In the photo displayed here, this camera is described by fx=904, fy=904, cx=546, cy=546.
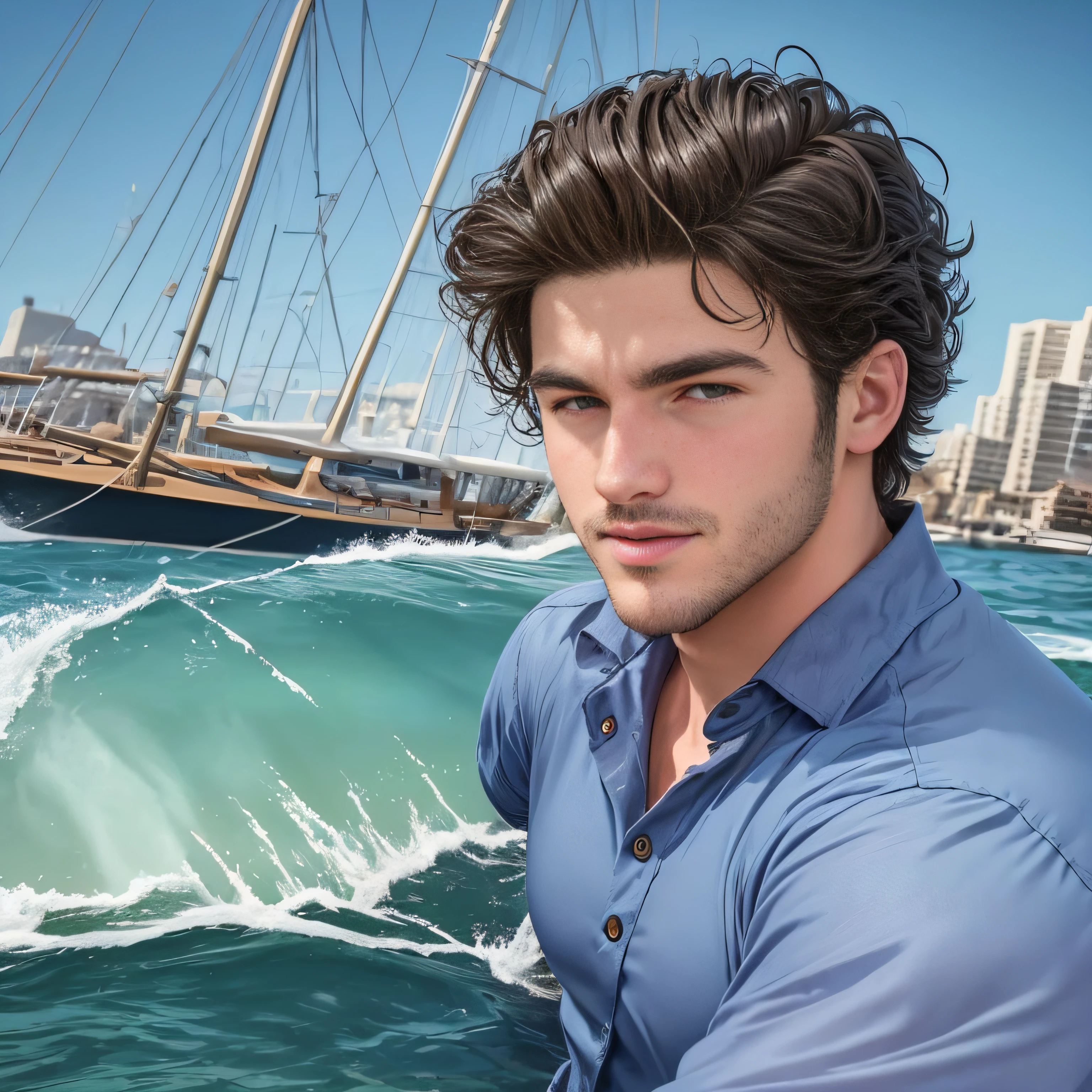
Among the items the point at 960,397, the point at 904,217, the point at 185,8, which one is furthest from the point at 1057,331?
the point at 185,8

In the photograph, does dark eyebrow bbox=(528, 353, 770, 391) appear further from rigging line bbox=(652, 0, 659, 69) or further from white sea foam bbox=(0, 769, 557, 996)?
rigging line bbox=(652, 0, 659, 69)

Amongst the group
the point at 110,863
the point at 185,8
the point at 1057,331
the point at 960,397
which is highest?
the point at 185,8

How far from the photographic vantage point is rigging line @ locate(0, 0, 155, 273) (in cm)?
207

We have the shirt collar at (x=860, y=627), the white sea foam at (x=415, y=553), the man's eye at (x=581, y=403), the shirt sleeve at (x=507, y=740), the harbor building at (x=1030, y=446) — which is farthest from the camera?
the harbor building at (x=1030, y=446)

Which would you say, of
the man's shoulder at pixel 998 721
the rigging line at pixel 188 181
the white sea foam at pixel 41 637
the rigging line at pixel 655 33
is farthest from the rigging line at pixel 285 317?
the man's shoulder at pixel 998 721

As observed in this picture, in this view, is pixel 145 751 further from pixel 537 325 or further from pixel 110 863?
pixel 537 325

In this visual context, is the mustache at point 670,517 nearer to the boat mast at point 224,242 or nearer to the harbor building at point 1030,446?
the boat mast at point 224,242

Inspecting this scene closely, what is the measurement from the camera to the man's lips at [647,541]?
2.02 ft

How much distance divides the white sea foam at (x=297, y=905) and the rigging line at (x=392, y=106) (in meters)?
1.67

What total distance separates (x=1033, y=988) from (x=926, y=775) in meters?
0.10

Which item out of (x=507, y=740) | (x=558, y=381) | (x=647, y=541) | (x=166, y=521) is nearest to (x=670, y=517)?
(x=647, y=541)

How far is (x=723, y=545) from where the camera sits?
0.62 meters

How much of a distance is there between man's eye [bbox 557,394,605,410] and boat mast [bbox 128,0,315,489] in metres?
1.75

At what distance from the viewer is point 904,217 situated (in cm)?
67
